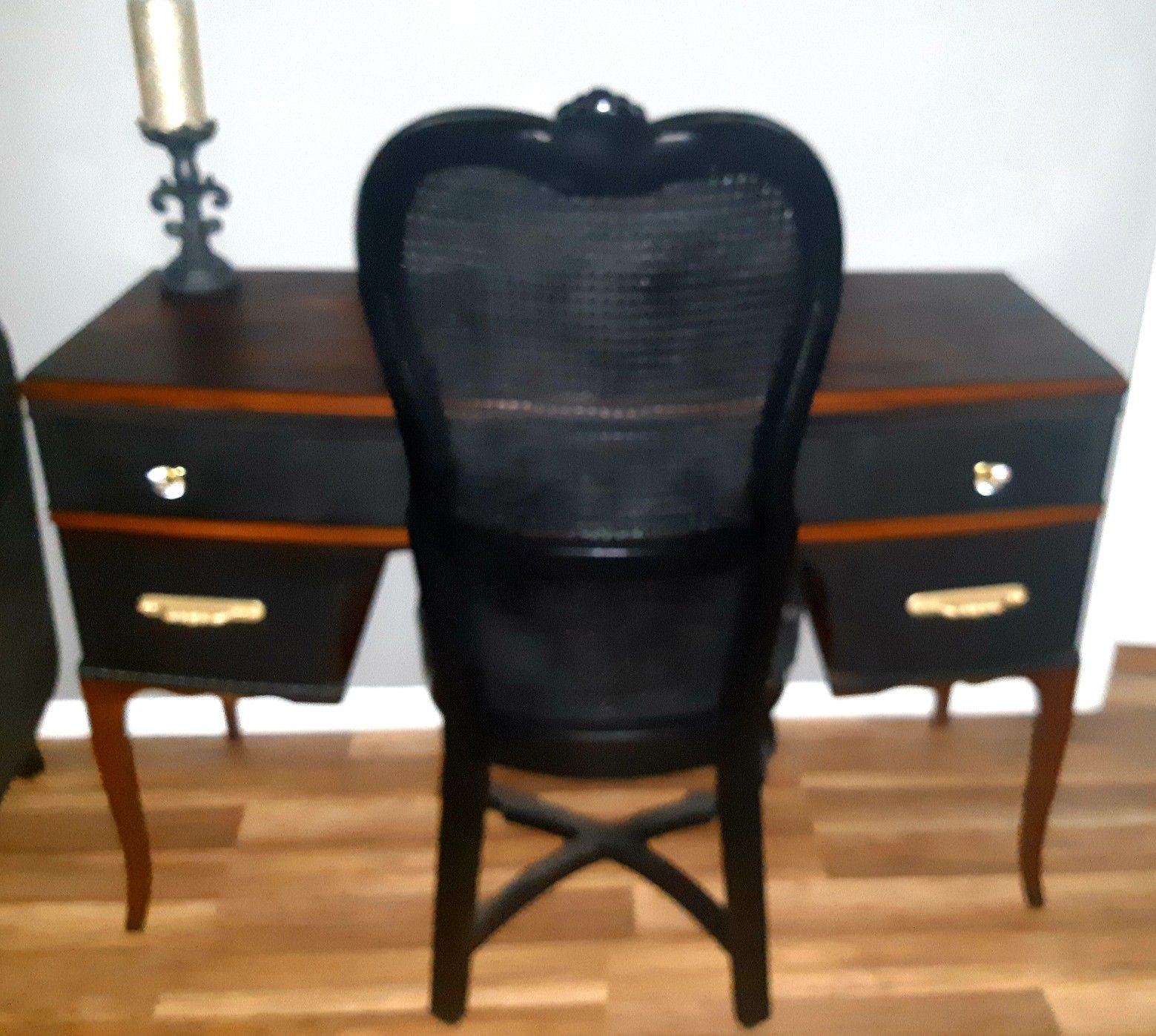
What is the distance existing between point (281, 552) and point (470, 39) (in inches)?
33.1

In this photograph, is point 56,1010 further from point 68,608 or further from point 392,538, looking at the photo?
point 392,538

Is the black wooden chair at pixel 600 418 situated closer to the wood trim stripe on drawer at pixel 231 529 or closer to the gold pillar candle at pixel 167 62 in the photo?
the wood trim stripe on drawer at pixel 231 529

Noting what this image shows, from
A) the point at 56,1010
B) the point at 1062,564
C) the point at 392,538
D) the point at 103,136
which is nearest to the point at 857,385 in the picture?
the point at 1062,564

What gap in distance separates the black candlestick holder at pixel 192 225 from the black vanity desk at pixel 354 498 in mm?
103

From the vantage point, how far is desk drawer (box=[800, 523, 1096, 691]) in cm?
148

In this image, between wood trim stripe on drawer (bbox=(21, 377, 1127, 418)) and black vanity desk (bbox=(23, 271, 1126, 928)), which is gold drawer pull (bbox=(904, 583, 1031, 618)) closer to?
black vanity desk (bbox=(23, 271, 1126, 928))

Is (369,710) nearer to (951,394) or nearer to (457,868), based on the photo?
(457,868)

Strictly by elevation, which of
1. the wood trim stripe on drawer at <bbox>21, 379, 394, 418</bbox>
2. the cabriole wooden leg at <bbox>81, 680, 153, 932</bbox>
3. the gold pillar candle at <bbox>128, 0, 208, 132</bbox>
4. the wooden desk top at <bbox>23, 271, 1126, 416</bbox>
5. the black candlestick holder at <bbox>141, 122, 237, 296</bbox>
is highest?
the gold pillar candle at <bbox>128, 0, 208, 132</bbox>

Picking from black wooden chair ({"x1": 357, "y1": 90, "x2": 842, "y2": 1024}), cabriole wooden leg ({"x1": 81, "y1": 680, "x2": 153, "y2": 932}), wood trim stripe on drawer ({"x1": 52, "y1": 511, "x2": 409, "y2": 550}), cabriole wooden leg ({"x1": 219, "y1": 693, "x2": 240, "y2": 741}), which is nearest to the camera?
black wooden chair ({"x1": 357, "y1": 90, "x2": 842, "y2": 1024})

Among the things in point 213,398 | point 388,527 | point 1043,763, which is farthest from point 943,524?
point 213,398

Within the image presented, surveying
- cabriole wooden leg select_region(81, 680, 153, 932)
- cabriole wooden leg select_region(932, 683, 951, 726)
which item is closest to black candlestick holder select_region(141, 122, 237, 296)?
cabriole wooden leg select_region(81, 680, 153, 932)

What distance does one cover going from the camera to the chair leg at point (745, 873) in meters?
1.35

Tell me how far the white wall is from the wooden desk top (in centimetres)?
12

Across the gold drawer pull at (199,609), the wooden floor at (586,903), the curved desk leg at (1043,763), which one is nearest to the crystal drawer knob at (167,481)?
the gold drawer pull at (199,609)
